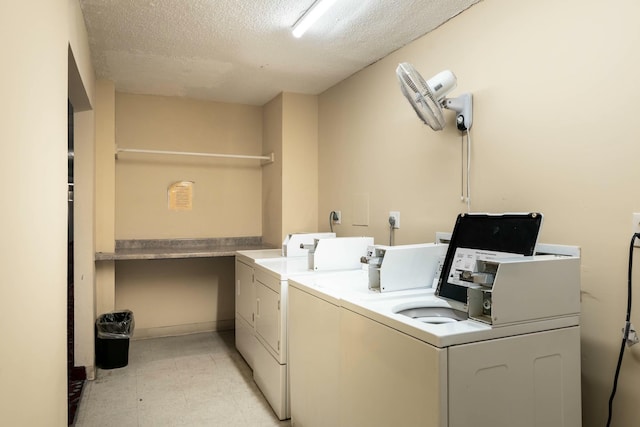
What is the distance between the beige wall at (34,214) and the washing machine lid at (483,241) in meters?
1.65

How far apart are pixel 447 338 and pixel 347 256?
1635mm

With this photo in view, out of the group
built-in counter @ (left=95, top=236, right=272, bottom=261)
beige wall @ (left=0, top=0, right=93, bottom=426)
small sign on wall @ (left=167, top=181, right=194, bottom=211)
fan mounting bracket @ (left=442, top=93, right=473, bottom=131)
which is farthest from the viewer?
small sign on wall @ (left=167, top=181, right=194, bottom=211)

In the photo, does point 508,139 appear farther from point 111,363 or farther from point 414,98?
point 111,363

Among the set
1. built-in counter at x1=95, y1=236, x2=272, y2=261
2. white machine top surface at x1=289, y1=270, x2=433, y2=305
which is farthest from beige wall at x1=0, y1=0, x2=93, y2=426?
built-in counter at x1=95, y1=236, x2=272, y2=261

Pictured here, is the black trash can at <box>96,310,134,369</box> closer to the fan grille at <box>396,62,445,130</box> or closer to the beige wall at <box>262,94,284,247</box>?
the beige wall at <box>262,94,284,247</box>

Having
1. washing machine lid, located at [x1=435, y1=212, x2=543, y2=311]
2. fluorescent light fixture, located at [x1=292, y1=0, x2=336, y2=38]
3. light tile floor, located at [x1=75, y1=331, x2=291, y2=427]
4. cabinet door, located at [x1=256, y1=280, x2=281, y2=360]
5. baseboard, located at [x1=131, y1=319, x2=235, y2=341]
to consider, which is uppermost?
fluorescent light fixture, located at [x1=292, y1=0, x2=336, y2=38]

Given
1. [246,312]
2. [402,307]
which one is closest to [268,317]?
[246,312]

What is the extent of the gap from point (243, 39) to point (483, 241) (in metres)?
2.10

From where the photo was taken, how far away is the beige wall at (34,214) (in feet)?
3.50

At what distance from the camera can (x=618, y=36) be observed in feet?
5.53

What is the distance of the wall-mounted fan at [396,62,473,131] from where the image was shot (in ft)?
7.18

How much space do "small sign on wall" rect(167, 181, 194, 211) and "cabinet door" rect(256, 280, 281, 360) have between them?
173cm

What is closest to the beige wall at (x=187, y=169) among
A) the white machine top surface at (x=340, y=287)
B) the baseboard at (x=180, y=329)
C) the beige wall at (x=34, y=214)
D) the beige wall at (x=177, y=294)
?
the beige wall at (x=177, y=294)

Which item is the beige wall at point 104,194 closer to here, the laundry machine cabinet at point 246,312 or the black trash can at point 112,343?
the black trash can at point 112,343
